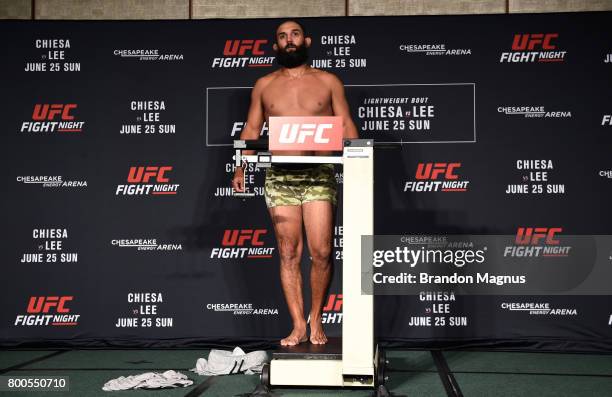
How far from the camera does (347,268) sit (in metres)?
2.88

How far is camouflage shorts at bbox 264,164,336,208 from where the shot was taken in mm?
3389

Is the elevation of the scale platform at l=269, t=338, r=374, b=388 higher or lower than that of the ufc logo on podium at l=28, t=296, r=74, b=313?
lower

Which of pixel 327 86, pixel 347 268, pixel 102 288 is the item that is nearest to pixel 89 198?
pixel 102 288

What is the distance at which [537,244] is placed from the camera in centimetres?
448

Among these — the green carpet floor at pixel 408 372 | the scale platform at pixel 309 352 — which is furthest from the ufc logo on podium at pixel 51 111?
the scale platform at pixel 309 352

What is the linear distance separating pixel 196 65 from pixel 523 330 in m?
2.91

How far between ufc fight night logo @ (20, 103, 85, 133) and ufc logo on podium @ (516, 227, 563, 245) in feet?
10.3

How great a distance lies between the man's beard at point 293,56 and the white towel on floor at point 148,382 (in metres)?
1.74

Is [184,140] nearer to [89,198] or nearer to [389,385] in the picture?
[89,198]

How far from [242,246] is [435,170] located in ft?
4.71

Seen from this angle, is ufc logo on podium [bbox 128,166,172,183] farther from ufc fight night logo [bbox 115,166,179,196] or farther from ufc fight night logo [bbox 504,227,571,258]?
ufc fight night logo [bbox 504,227,571,258]

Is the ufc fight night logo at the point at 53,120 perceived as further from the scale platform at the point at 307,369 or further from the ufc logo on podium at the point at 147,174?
the scale platform at the point at 307,369

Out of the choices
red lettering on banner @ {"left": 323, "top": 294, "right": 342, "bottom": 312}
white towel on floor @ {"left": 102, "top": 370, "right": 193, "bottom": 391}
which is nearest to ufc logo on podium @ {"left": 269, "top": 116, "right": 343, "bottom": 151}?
white towel on floor @ {"left": 102, "top": 370, "right": 193, "bottom": 391}

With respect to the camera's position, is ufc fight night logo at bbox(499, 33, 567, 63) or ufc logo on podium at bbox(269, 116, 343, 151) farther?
ufc fight night logo at bbox(499, 33, 567, 63)
